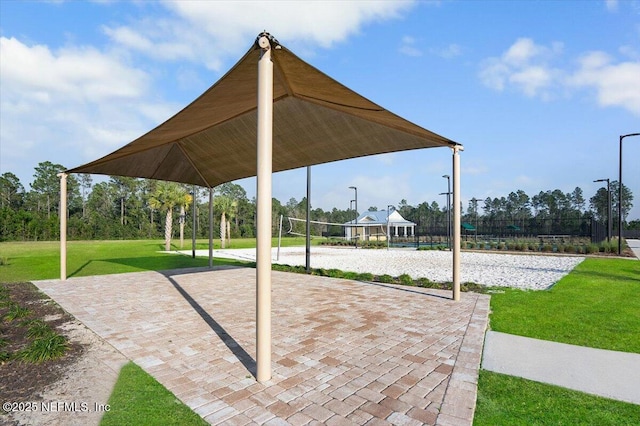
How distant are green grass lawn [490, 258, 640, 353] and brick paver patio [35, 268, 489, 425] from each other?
0.45 m

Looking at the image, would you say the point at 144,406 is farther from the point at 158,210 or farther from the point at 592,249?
the point at 158,210

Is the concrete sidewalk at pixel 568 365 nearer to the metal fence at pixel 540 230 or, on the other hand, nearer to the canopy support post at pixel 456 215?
the canopy support post at pixel 456 215

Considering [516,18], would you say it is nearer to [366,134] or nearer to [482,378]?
[366,134]

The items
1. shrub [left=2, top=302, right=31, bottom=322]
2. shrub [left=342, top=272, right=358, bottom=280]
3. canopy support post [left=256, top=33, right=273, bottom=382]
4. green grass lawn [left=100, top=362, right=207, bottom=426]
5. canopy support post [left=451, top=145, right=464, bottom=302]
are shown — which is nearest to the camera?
green grass lawn [left=100, top=362, right=207, bottom=426]

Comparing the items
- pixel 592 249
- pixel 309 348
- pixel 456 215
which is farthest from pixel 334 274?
pixel 592 249

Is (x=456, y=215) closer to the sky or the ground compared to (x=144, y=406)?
closer to the sky

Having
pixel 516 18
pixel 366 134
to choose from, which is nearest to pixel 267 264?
pixel 366 134

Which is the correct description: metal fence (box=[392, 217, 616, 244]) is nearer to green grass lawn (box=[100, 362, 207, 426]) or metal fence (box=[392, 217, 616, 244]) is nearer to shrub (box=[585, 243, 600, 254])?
shrub (box=[585, 243, 600, 254])

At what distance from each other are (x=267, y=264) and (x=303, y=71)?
7.17ft

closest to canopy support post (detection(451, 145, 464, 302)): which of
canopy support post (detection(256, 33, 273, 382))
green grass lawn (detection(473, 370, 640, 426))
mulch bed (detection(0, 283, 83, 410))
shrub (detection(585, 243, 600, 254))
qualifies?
green grass lawn (detection(473, 370, 640, 426))

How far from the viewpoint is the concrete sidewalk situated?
2959 mm

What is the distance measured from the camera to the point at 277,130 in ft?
21.7

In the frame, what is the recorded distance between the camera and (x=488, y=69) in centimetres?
941

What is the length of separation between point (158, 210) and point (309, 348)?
3516cm
